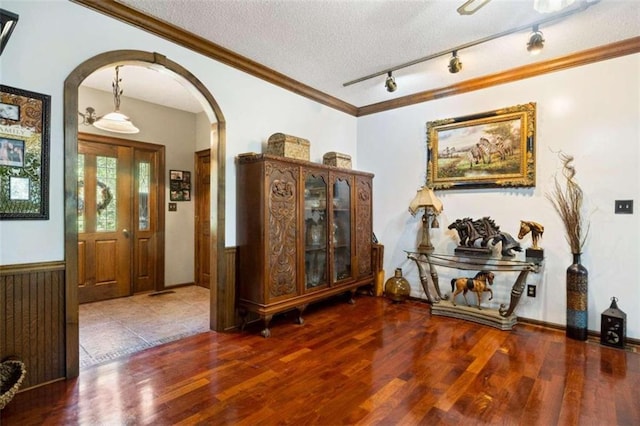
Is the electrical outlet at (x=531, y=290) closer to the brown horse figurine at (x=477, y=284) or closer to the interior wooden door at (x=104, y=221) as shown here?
the brown horse figurine at (x=477, y=284)

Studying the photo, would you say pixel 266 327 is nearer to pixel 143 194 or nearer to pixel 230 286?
pixel 230 286

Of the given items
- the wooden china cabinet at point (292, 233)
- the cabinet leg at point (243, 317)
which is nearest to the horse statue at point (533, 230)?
the wooden china cabinet at point (292, 233)

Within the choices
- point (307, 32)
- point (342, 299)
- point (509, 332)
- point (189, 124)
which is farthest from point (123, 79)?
point (509, 332)

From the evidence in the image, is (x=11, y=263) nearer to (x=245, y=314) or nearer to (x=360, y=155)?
(x=245, y=314)

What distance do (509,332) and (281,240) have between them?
7.72 feet

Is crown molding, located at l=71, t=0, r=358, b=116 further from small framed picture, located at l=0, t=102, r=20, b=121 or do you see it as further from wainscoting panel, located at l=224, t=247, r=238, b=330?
wainscoting panel, located at l=224, t=247, r=238, b=330

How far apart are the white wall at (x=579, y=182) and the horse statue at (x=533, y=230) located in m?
0.16

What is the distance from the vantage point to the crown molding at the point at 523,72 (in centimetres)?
287

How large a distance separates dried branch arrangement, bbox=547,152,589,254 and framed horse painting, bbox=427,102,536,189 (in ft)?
0.82

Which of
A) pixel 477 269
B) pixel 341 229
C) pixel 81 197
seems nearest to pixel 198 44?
pixel 341 229

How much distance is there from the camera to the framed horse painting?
334 cm

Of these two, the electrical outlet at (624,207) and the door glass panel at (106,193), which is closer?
the electrical outlet at (624,207)

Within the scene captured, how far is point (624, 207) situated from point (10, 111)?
15.6ft

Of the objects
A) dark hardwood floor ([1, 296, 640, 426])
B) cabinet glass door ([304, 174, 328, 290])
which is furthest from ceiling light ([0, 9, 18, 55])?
cabinet glass door ([304, 174, 328, 290])
